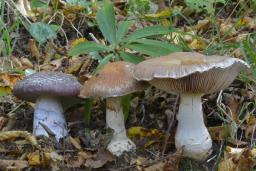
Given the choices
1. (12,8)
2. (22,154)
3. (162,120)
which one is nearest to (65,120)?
(22,154)

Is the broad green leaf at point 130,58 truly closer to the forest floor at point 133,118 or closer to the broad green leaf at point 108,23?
the broad green leaf at point 108,23

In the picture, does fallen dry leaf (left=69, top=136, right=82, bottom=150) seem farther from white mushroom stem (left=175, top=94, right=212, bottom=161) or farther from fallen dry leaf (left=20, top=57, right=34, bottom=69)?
fallen dry leaf (left=20, top=57, right=34, bottom=69)

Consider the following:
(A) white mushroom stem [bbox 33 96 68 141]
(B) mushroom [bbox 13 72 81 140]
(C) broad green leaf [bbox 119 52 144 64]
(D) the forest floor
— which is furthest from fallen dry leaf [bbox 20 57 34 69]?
(C) broad green leaf [bbox 119 52 144 64]

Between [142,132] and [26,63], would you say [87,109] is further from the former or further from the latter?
[26,63]

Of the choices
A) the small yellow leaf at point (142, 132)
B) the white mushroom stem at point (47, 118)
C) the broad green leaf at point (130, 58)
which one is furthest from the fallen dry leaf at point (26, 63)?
the small yellow leaf at point (142, 132)

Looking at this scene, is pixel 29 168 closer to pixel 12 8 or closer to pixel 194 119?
pixel 194 119

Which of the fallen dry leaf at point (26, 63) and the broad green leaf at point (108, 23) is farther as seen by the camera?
the fallen dry leaf at point (26, 63)

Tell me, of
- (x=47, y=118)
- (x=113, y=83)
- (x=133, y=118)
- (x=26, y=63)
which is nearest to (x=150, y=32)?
(x=133, y=118)

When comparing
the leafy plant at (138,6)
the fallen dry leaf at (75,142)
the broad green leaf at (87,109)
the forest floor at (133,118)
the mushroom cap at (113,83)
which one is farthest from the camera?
the leafy plant at (138,6)
